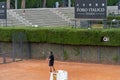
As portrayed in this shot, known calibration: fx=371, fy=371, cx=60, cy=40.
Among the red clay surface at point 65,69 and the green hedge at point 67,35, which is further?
the green hedge at point 67,35

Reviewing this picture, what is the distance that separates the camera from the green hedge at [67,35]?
27.8m

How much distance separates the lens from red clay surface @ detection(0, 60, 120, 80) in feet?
70.0

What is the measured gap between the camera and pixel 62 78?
1617 cm

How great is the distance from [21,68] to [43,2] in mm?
55389

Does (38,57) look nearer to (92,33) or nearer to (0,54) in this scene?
(0,54)

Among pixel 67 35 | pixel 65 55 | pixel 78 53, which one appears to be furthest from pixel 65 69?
pixel 67 35

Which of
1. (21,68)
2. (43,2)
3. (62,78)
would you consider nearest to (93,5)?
(21,68)

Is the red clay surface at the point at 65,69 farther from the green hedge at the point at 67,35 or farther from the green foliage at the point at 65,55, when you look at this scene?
the green hedge at the point at 67,35

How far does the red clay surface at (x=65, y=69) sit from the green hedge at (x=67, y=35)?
1.87 m

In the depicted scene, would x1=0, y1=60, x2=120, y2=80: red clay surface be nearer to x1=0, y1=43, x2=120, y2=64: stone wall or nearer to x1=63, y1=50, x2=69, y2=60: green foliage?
x1=63, y1=50, x2=69, y2=60: green foliage

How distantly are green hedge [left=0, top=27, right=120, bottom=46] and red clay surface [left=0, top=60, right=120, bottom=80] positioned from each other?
187 centimetres

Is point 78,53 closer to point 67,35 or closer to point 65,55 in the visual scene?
point 65,55

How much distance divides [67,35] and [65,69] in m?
5.23

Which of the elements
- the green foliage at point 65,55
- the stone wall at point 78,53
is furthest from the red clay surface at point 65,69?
the stone wall at point 78,53
